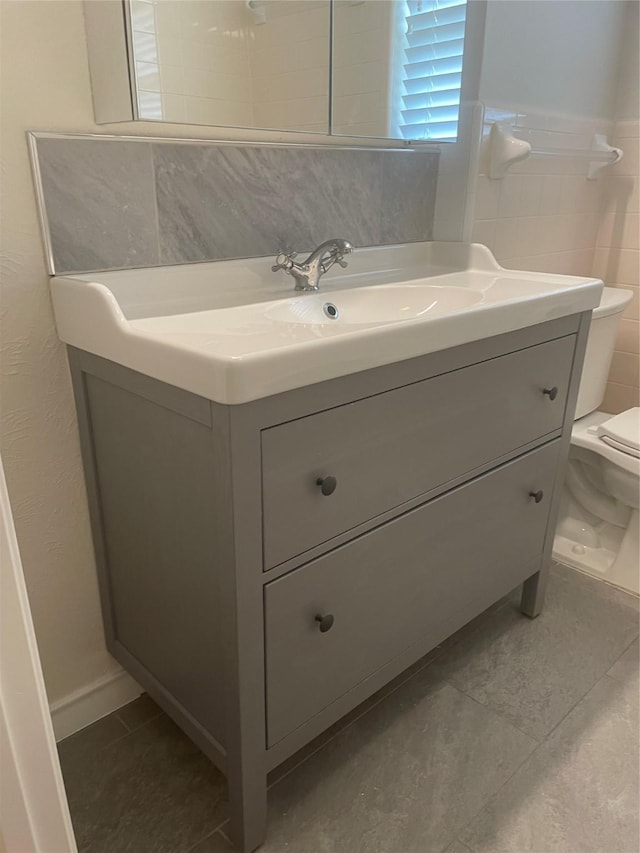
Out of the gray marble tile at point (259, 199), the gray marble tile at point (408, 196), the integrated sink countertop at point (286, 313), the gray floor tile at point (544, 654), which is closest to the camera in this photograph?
the integrated sink countertop at point (286, 313)

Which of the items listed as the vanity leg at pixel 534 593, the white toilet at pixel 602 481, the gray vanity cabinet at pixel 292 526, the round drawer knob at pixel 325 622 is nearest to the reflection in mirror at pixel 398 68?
the gray vanity cabinet at pixel 292 526

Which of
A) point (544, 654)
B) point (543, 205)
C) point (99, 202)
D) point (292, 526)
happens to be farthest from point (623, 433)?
point (99, 202)

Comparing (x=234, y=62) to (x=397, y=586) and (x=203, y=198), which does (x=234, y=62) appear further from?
(x=397, y=586)

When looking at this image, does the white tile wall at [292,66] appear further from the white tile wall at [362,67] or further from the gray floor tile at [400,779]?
the gray floor tile at [400,779]

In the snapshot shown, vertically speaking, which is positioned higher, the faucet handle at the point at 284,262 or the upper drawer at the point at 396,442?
the faucet handle at the point at 284,262

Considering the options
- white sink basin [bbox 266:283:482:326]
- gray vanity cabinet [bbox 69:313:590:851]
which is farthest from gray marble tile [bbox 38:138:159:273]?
white sink basin [bbox 266:283:482:326]

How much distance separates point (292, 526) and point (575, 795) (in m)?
0.81

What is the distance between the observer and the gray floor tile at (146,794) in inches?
44.4

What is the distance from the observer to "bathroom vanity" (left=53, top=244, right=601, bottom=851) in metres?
0.88

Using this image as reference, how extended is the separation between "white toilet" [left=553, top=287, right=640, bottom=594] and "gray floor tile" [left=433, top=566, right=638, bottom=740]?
0.33 ft

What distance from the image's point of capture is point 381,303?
4.49ft

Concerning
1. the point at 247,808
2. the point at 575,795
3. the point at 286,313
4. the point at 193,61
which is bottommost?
the point at 575,795

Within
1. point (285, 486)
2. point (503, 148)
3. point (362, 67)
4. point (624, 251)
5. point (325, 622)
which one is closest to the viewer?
point (285, 486)

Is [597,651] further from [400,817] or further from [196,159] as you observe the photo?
[196,159]
